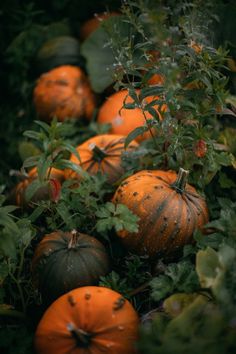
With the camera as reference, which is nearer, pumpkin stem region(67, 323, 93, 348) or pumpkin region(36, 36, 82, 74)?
pumpkin stem region(67, 323, 93, 348)

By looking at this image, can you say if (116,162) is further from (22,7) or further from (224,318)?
(22,7)

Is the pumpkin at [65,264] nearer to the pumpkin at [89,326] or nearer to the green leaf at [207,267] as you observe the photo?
the pumpkin at [89,326]

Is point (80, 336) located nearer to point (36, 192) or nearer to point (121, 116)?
point (36, 192)

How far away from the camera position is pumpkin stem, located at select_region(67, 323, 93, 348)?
1.75m

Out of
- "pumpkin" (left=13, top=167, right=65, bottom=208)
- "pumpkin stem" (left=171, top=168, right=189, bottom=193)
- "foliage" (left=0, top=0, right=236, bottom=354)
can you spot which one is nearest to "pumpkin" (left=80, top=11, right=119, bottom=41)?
"foliage" (left=0, top=0, right=236, bottom=354)

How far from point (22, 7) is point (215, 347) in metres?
3.23

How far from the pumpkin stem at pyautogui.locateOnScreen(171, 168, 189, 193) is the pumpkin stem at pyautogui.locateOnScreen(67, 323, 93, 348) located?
766 millimetres

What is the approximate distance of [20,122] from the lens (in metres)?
3.65

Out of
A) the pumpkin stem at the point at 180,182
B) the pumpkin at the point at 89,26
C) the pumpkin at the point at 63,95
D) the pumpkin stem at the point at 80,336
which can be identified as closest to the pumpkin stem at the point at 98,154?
the pumpkin stem at the point at 180,182

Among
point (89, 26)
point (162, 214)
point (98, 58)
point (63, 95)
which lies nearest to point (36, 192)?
point (162, 214)

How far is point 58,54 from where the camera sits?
367 centimetres

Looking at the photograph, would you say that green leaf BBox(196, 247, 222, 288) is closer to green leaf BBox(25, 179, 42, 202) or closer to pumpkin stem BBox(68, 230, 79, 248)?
pumpkin stem BBox(68, 230, 79, 248)

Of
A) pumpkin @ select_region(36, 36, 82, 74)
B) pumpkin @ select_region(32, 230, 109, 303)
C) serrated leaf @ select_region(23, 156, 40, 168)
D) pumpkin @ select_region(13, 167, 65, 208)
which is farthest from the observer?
pumpkin @ select_region(36, 36, 82, 74)

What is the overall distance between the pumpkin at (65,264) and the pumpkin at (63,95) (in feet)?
4.65
